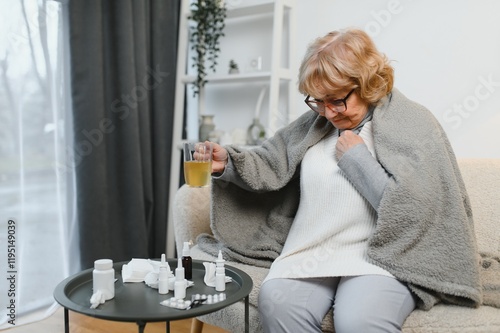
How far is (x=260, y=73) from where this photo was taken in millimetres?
2357

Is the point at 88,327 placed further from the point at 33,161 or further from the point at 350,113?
the point at 350,113

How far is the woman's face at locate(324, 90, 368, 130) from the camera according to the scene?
1.40 metres

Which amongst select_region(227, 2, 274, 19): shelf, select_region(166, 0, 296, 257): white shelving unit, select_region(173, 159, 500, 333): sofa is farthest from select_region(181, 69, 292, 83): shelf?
select_region(173, 159, 500, 333): sofa

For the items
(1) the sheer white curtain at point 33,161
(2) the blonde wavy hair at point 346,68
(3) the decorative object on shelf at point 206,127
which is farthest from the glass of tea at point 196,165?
(3) the decorative object on shelf at point 206,127

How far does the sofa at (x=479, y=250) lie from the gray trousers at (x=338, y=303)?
48 millimetres

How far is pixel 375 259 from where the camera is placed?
A: 4.09ft

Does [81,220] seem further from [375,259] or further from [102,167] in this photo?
[375,259]

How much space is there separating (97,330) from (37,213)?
584mm

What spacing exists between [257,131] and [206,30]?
609mm

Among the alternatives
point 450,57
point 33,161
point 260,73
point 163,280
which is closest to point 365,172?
point 163,280

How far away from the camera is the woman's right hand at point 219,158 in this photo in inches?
59.1

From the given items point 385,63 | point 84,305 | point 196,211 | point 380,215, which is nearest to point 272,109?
point 196,211

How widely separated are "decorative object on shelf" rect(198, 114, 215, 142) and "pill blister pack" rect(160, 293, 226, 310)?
1.47 m

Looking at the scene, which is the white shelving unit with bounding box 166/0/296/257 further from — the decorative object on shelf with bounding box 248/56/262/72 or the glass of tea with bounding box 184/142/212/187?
the glass of tea with bounding box 184/142/212/187
